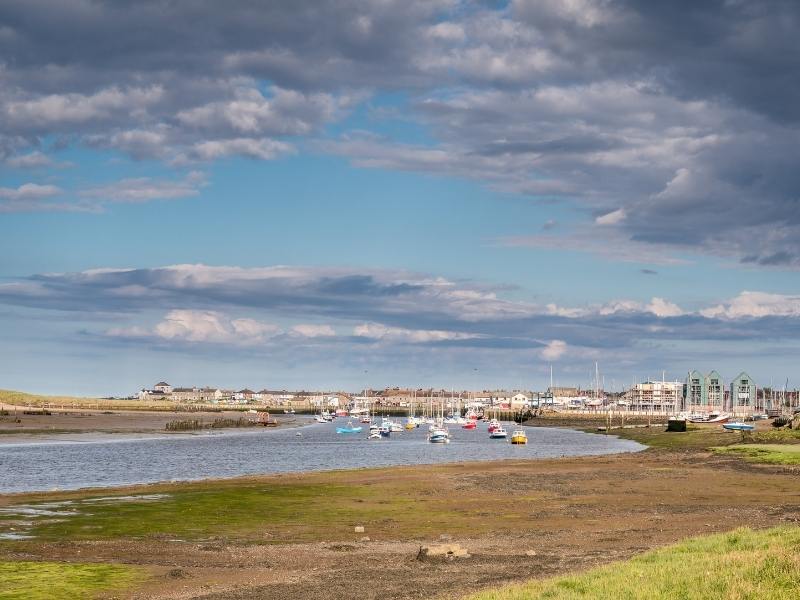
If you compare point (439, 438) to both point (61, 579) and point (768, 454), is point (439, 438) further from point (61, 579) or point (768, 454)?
point (61, 579)

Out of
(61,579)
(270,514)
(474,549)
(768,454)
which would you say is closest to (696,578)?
(474,549)

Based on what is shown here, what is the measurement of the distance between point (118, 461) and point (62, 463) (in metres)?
6.20

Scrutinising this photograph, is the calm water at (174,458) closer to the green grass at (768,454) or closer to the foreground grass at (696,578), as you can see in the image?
the green grass at (768,454)

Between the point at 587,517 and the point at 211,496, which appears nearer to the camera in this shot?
the point at 587,517

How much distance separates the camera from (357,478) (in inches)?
2773

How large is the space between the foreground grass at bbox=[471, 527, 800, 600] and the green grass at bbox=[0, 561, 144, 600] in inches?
503

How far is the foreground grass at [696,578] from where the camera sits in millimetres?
19828

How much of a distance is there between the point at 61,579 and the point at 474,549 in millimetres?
14441

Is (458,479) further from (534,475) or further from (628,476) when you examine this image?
(628,476)

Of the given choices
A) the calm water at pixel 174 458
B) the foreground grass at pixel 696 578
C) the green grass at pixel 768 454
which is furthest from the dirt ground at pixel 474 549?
the calm water at pixel 174 458

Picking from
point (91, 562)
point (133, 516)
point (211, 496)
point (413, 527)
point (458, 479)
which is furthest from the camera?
point (458, 479)

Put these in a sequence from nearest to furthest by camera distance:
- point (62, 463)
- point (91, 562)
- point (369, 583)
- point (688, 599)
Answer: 1. point (688, 599)
2. point (369, 583)
3. point (91, 562)
4. point (62, 463)

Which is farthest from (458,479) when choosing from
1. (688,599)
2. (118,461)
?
(688,599)

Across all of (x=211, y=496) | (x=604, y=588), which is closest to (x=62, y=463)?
(x=211, y=496)
